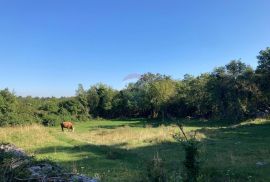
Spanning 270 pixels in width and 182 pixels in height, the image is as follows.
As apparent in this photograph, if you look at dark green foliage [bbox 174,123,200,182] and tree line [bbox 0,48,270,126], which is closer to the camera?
dark green foliage [bbox 174,123,200,182]

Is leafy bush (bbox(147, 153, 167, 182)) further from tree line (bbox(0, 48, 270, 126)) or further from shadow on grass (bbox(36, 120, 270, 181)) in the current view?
tree line (bbox(0, 48, 270, 126))

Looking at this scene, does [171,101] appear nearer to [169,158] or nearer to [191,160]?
[169,158]

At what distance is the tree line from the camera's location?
56594 mm

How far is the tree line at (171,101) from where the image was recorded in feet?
186

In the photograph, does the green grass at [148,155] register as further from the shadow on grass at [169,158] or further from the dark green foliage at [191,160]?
the dark green foliage at [191,160]

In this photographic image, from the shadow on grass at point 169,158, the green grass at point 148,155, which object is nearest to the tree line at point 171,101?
the green grass at point 148,155

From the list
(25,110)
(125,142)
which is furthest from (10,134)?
(25,110)

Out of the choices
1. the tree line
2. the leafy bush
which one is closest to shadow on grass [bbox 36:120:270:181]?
the leafy bush

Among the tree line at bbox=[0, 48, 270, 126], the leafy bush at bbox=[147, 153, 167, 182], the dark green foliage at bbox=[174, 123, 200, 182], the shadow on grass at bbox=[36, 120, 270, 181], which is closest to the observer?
the leafy bush at bbox=[147, 153, 167, 182]

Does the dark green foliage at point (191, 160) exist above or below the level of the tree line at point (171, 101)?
below

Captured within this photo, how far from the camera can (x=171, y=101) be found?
7394 centimetres

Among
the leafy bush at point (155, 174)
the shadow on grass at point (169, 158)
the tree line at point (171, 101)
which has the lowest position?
the shadow on grass at point (169, 158)

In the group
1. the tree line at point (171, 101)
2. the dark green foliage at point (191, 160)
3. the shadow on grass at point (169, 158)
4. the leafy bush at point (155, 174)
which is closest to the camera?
the leafy bush at point (155, 174)

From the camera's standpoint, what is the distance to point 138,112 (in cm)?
8338
